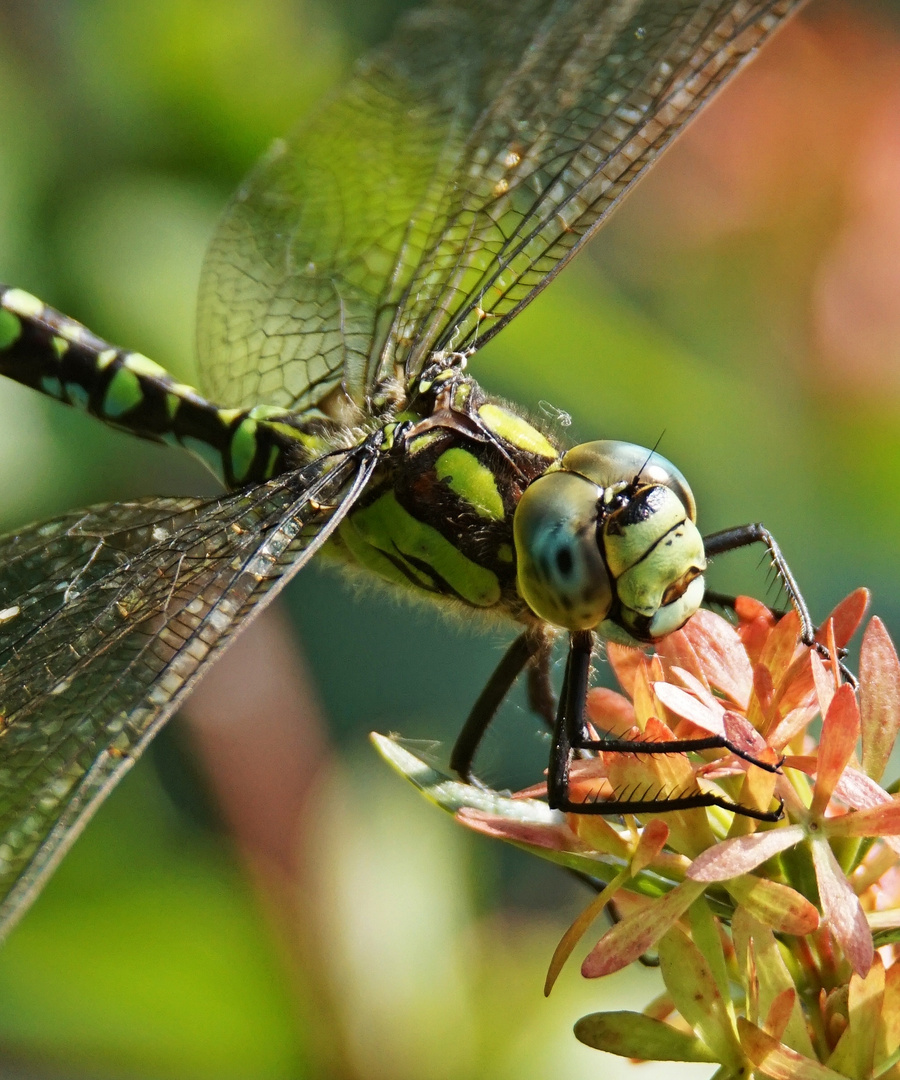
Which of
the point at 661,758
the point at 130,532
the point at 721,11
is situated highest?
the point at 721,11

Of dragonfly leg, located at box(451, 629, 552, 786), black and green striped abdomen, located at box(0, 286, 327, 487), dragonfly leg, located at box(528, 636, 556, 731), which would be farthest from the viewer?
black and green striped abdomen, located at box(0, 286, 327, 487)

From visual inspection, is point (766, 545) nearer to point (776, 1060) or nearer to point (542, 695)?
point (542, 695)

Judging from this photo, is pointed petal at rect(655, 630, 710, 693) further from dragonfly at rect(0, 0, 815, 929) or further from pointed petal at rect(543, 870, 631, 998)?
pointed petal at rect(543, 870, 631, 998)

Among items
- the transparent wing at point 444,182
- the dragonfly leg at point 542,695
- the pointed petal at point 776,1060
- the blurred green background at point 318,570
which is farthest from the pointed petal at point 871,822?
the blurred green background at point 318,570

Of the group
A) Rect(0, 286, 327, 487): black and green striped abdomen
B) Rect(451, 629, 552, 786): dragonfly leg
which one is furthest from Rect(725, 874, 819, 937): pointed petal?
Rect(0, 286, 327, 487): black and green striped abdomen

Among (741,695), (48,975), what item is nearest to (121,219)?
(48,975)

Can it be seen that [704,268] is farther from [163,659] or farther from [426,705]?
[163,659]

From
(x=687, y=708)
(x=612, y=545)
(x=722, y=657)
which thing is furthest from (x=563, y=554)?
(x=687, y=708)
